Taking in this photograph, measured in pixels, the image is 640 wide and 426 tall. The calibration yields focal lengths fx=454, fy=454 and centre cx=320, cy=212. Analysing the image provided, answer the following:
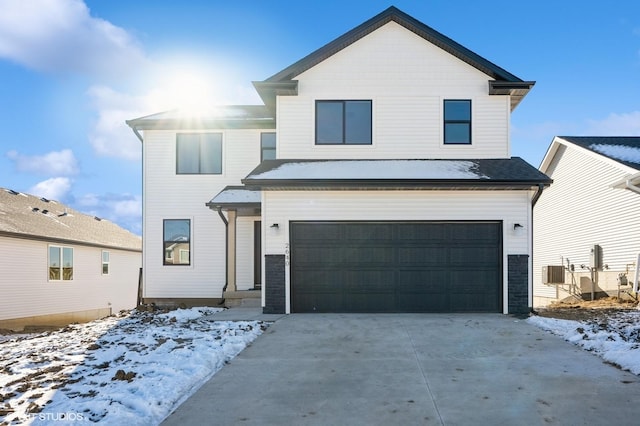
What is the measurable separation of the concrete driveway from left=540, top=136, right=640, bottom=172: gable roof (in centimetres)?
1045

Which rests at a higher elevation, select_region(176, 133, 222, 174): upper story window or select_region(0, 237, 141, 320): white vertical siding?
select_region(176, 133, 222, 174): upper story window

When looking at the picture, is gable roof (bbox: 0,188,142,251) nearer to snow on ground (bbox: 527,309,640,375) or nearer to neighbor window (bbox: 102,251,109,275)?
neighbor window (bbox: 102,251,109,275)

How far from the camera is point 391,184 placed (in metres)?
10.6

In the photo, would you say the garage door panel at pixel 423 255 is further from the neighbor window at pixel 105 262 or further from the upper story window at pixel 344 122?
the neighbor window at pixel 105 262

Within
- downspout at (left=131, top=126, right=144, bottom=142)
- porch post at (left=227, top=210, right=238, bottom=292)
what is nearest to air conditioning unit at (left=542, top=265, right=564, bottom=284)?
porch post at (left=227, top=210, right=238, bottom=292)

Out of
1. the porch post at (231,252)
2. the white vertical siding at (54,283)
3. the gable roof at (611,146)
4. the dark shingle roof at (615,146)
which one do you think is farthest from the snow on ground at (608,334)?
the white vertical siding at (54,283)

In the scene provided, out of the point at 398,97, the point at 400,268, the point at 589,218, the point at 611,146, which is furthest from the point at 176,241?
the point at 611,146

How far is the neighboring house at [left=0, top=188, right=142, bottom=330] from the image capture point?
635 inches

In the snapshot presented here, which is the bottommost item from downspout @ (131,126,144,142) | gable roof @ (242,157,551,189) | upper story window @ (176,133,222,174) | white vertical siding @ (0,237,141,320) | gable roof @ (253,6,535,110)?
white vertical siding @ (0,237,141,320)

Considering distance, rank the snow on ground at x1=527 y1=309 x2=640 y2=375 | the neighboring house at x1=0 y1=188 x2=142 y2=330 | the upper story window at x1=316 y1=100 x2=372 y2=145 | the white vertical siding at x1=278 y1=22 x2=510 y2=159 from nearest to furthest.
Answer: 1. the snow on ground at x1=527 y1=309 x2=640 y2=375
2. the white vertical siding at x1=278 y1=22 x2=510 y2=159
3. the upper story window at x1=316 y1=100 x2=372 y2=145
4. the neighboring house at x1=0 y1=188 x2=142 y2=330

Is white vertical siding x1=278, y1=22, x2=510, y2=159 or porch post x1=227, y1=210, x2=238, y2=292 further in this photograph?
porch post x1=227, y1=210, x2=238, y2=292

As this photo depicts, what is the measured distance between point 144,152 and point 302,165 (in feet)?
20.4

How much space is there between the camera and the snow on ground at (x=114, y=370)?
4414 millimetres

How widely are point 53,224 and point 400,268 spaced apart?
15.9m
